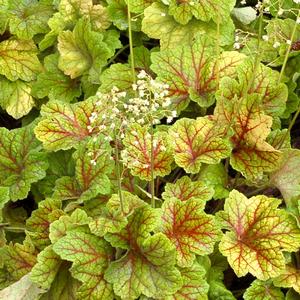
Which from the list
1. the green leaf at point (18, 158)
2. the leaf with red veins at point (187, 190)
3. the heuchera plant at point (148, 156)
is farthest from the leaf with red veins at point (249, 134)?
the green leaf at point (18, 158)

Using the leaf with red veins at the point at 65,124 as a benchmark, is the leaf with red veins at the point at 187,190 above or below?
below

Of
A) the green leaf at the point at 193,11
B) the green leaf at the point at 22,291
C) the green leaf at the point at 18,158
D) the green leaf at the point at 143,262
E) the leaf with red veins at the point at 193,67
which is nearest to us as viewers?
the green leaf at the point at 143,262

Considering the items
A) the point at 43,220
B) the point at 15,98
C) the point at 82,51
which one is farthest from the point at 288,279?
the point at 15,98

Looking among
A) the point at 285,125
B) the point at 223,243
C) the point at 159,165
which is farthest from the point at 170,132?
the point at 285,125

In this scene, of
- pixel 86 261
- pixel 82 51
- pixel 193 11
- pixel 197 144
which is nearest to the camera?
pixel 86 261

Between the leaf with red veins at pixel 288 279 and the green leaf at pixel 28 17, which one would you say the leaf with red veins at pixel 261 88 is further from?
the green leaf at pixel 28 17

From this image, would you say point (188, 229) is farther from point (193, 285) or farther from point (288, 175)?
point (288, 175)
